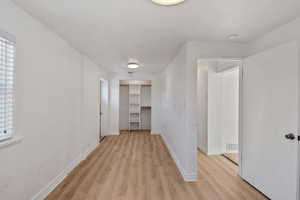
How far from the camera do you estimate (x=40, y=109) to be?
6.86ft

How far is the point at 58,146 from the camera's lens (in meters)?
2.55

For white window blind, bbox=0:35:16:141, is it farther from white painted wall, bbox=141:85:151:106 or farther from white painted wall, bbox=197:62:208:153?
white painted wall, bbox=141:85:151:106

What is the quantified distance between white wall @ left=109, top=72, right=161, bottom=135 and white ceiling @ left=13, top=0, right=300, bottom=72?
10.9 ft

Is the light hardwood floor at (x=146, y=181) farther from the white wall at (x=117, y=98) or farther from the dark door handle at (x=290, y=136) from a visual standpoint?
the white wall at (x=117, y=98)

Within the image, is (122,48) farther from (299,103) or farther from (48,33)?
(299,103)

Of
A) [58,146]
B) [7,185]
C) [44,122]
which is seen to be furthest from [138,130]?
[7,185]

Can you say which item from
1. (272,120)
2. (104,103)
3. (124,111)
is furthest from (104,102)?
(272,120)

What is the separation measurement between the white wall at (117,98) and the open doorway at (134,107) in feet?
2.08

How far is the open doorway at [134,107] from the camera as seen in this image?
22.7 ft

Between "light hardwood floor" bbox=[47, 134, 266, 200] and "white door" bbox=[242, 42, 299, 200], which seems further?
"light hardwood floor" bbox=[47, 134, 266, 200]

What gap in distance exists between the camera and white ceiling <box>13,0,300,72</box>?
1639 millimetres

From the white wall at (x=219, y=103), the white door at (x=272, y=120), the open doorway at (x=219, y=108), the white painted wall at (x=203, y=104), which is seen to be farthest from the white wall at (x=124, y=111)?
the white door at (x=272, y=120)

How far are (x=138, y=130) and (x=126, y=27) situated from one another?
5498mm

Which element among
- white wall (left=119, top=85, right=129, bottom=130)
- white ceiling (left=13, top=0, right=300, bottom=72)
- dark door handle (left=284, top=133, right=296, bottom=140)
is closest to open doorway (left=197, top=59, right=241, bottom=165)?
white ceiling (left=13, top=0, right=300, bottom=72)
